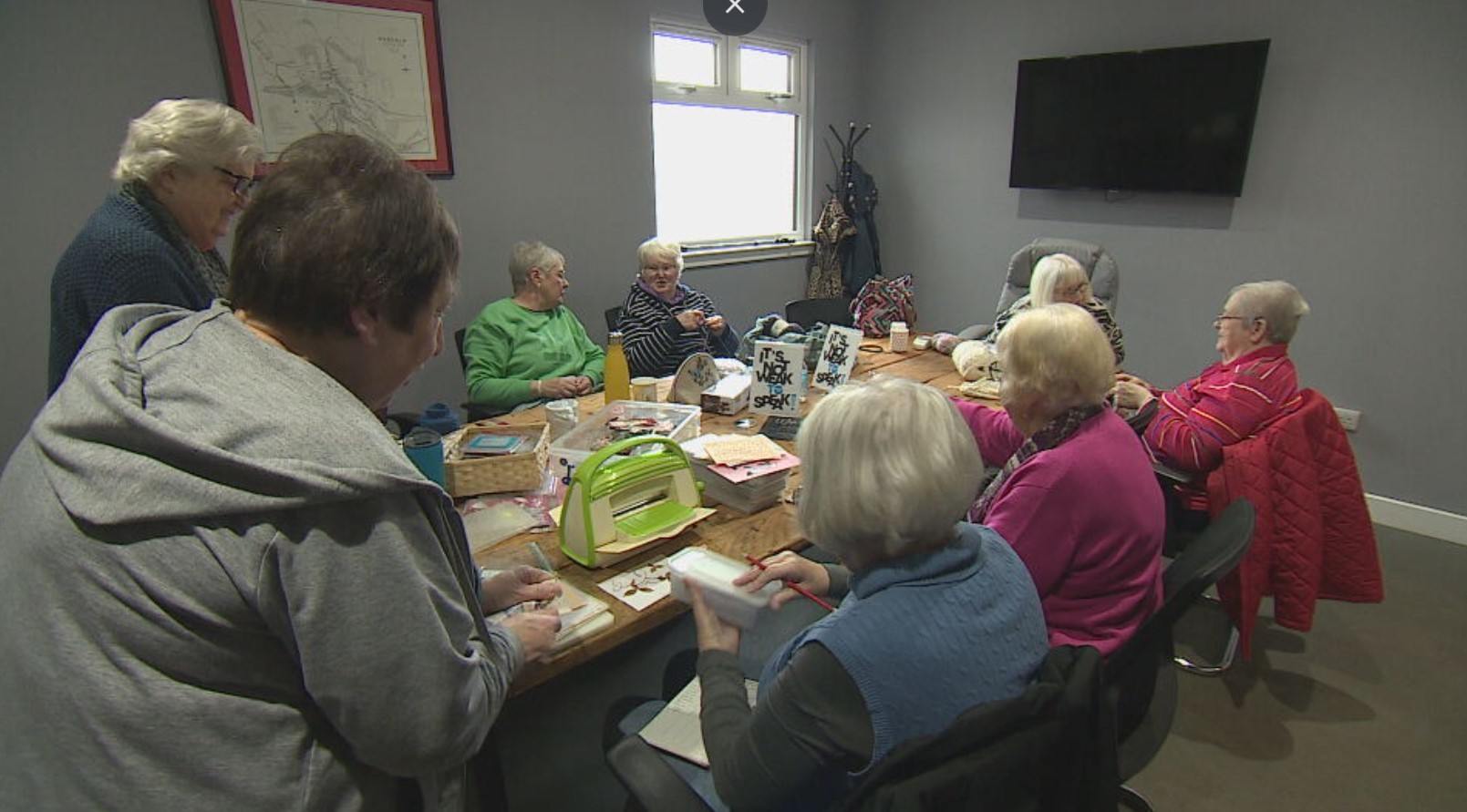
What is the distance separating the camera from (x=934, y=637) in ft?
2.88

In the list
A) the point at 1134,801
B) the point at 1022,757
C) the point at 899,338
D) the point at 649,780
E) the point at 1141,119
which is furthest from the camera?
the point at 1141,119

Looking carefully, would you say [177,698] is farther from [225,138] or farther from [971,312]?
[971,312]

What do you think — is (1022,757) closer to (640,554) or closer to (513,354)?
(640,554)

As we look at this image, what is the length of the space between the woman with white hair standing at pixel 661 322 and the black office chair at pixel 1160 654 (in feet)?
6.04

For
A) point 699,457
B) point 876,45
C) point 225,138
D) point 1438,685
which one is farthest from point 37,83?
point 1438,685

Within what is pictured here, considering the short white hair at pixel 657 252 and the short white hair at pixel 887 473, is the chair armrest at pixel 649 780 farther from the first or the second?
the short white hair at pixel 657 252

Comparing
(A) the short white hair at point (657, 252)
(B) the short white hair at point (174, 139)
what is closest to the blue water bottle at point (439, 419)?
(B) the short white hair at point (174, 139)

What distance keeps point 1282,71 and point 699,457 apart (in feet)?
11.5

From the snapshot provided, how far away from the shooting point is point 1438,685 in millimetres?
2256

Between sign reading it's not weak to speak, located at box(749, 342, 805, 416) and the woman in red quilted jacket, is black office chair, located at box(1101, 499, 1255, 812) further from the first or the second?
sign reading it's not weak to speak, located at box(749, 342, 805, 416)

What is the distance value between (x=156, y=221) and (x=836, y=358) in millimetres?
1846

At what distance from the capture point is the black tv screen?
3467mm

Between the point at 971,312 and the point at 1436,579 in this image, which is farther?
the point at 971,312

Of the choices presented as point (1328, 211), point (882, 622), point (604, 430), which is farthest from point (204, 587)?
point (1328, 211)
